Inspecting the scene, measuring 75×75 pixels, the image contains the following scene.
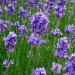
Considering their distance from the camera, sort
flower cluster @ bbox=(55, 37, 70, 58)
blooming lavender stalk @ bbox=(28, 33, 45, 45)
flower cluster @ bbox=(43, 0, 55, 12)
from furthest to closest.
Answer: flower cluster @ bbox=(43, 0, 55, 12) → blooming lavender stalk @ bbox=(28, 33, 45, 45) → flower cluster @ bbox=(55, 37, 70, 58)

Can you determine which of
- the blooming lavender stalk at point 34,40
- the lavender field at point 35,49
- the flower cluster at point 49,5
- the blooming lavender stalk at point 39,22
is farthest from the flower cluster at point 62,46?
the flower cluster at point 49,5

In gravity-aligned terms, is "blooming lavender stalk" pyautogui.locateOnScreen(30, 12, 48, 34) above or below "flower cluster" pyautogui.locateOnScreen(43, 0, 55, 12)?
above

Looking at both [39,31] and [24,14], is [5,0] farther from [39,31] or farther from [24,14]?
[39,31]

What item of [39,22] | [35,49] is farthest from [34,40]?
[35,49]

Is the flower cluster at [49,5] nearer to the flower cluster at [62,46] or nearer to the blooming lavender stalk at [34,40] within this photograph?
the blooming lavender stalk at [34,40]

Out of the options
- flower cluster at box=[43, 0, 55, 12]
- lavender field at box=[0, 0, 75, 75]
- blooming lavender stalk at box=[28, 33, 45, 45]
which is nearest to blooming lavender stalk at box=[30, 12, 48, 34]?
lavender field at box=[0, 0, 75, 75]

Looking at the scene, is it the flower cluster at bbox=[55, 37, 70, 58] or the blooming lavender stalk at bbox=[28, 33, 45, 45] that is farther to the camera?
the blooming lavender stalk at bbox=[28, 33, 45, 45]

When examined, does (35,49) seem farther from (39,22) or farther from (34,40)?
(39,22)

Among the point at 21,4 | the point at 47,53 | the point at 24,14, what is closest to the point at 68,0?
the point at 21,4

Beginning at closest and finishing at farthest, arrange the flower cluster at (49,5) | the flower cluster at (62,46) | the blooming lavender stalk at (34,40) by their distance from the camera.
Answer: the flower cluster at (62,46)
the blooming lavender stalk at (34,40)
the flower cluster at (49,5)

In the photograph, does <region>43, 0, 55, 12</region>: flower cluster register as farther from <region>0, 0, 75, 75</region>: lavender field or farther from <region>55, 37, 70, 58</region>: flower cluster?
<region>55, 37, 70, 58</region>: flower cluster

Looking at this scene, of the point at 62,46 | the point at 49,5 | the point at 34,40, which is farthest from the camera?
the point at 49,5
